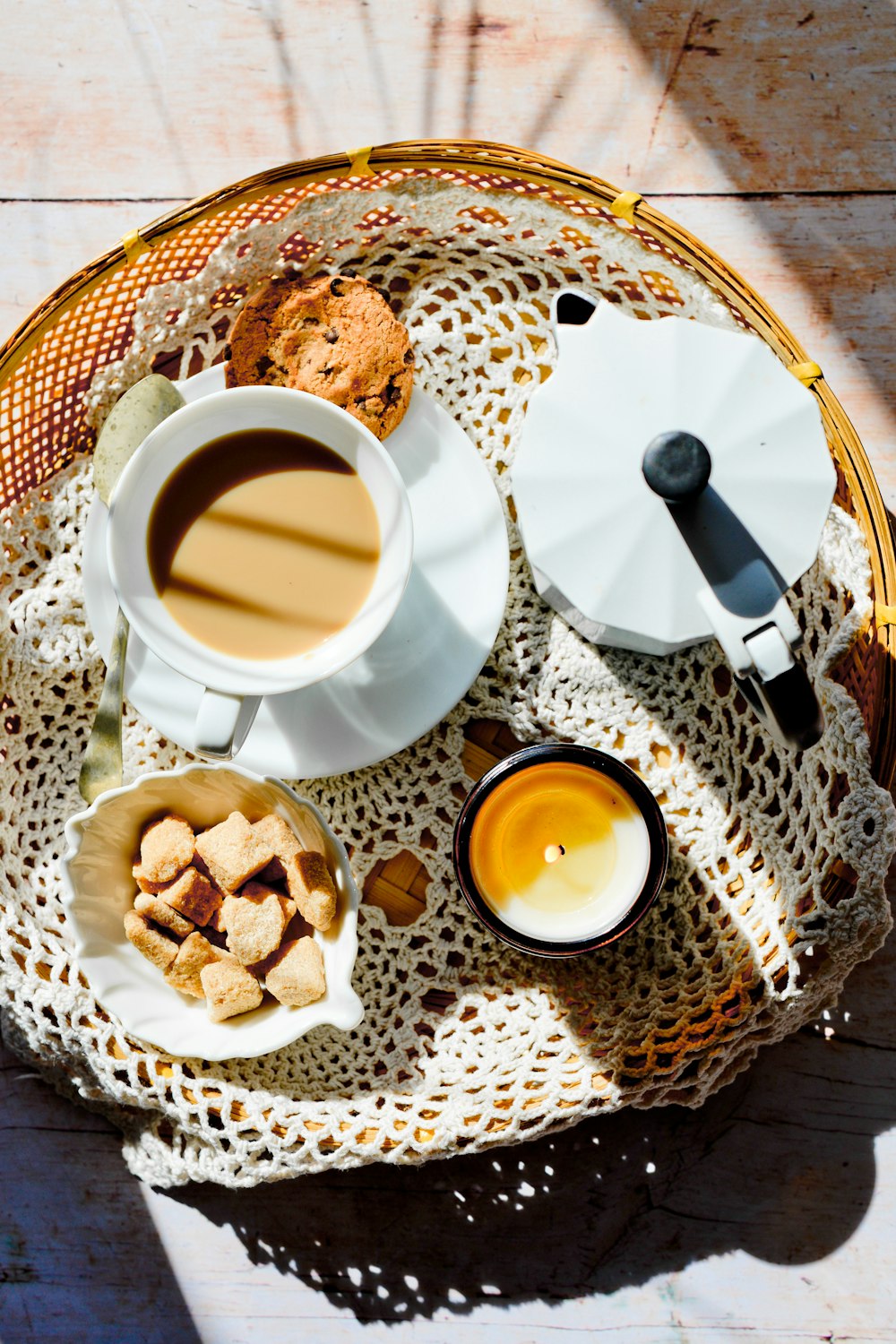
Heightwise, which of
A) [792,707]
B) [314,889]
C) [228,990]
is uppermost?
[792,707]

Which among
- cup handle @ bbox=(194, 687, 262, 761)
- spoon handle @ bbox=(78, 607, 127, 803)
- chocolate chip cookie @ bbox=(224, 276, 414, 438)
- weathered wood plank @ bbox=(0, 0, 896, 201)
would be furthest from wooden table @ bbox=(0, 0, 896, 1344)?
cup handle @ bbox=(194, 687, 262, 761)

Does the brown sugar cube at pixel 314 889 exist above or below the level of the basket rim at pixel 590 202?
below

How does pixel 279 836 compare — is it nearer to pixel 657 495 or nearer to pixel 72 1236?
pixel 657 495

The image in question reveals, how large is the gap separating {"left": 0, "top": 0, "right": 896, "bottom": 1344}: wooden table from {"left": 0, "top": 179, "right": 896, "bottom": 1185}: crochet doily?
177 mm

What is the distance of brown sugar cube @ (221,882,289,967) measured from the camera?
0.86 metres

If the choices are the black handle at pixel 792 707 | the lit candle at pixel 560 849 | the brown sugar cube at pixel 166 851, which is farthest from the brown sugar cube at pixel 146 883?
the black handle at pixel 792 707

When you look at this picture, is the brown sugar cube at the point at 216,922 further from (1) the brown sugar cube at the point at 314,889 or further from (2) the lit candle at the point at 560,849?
(2) the lit candle at the point at 560,849

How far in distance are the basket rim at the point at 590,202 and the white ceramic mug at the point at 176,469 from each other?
237mm

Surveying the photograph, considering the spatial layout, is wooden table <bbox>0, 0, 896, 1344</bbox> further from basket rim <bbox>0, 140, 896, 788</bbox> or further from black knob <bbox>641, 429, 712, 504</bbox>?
black knob <bbox>641, 429, 712, 504</bbox>

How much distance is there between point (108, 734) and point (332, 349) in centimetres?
39

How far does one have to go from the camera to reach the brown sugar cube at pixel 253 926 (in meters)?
0.86

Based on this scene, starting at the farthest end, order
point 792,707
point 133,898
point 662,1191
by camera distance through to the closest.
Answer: point 662,1191
point 133,898
point 792,707

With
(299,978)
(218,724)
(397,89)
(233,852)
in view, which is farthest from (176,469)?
(397,89)

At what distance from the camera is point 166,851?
0.87 meters
